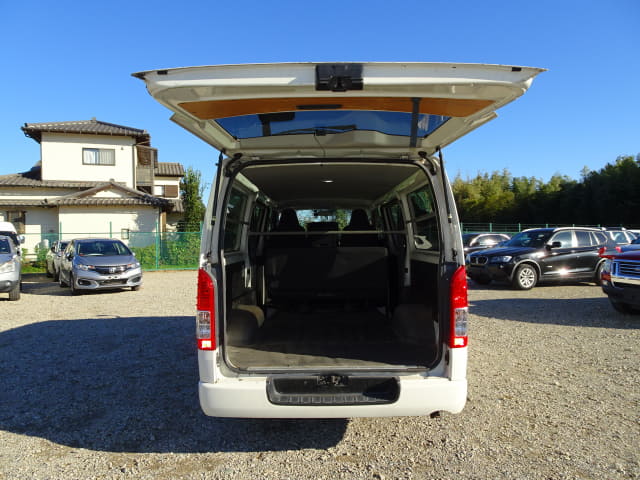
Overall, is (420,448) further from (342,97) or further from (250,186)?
(250,186)

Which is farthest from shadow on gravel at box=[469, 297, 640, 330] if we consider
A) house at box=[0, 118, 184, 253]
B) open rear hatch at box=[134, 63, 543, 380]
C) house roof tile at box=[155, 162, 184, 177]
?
house roof tile at box=[155, 162, 184, 177]

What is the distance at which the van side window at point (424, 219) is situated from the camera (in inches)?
159

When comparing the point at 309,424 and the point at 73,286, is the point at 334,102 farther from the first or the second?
the point at 73,286

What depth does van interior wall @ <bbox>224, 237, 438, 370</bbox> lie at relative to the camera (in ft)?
11.8

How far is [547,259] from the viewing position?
488 inches

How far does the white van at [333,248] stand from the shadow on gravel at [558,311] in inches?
168

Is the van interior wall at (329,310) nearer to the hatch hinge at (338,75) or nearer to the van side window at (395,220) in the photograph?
the van side window at (395,220)

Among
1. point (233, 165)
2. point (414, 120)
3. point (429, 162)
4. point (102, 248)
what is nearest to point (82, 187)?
point (102, 248)

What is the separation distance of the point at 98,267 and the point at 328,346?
1038cm

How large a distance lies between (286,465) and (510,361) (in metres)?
3.47

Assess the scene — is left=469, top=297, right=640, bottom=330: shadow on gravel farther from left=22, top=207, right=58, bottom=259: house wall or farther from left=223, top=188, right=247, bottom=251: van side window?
left=22, top=207, right=58, bottom=259: house wall

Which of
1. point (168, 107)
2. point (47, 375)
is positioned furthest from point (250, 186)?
point (47, 375)

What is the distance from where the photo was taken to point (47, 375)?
517 cm

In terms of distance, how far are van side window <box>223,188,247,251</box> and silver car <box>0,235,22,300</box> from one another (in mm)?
9215
